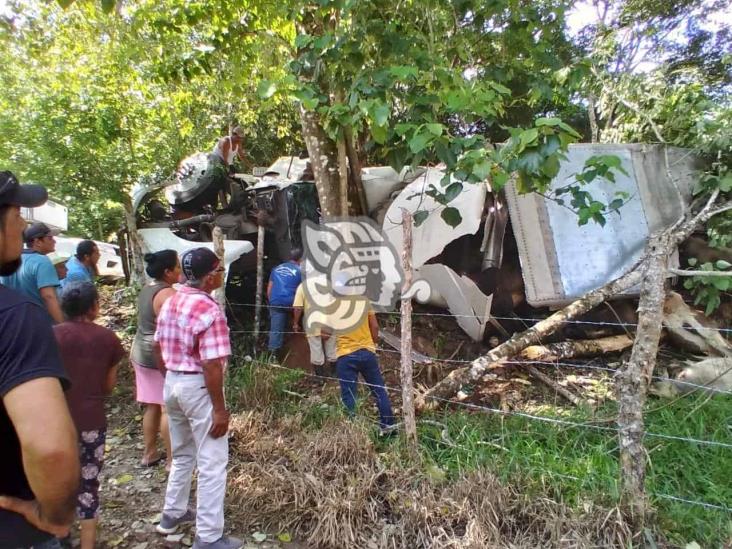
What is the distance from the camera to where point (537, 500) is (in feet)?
8.25

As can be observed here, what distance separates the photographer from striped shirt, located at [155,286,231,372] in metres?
2.30

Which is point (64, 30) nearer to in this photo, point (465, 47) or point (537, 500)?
point (465, 47)

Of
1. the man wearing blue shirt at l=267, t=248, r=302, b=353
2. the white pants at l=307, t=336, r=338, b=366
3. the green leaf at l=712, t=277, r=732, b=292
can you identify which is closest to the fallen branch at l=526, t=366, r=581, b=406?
the green leaf at l=712, t=277, r=732, b=292

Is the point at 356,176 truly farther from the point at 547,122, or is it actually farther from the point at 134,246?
the point at 547,122

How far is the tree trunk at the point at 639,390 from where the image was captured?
2266 mm

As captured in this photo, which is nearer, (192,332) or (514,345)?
(192,332)

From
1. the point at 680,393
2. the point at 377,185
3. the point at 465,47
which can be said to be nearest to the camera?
the point at 680,393

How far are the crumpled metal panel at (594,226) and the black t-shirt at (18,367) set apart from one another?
184 inches

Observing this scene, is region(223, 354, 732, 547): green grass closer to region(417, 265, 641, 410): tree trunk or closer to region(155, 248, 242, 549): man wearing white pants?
region(417, 265, 641, 410): tree trunk

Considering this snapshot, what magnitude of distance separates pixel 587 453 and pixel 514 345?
4.04 feet

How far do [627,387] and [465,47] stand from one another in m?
3.34

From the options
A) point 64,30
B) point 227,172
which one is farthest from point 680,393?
point 64,30

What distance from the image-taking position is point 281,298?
4672mm

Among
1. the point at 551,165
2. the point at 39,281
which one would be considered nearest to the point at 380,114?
the point at 551,165
